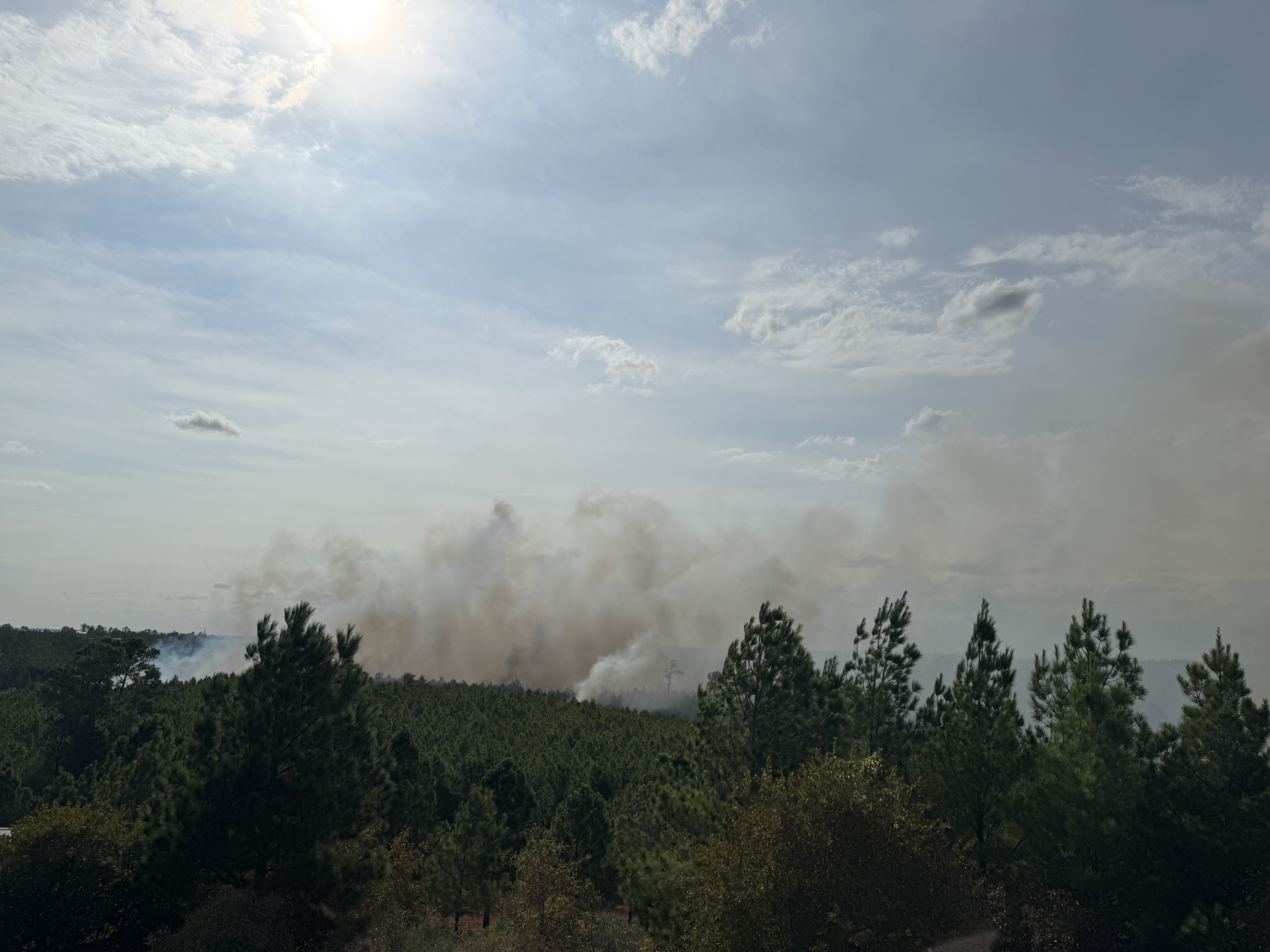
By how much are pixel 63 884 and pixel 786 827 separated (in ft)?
103

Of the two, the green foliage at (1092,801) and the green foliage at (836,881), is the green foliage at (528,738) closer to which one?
the green foliage at (1092,801)

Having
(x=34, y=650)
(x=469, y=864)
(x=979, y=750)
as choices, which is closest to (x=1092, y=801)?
(x=979, y=750)

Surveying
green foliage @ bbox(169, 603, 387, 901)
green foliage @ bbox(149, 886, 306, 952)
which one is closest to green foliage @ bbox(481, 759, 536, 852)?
green foliage @ bbox(169, 603, 387, 901)

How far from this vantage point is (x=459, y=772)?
286 feet

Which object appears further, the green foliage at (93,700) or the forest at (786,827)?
the green foliage at (93,700)

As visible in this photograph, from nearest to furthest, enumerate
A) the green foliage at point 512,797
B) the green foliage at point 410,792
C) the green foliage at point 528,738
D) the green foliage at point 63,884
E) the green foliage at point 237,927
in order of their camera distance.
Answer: the green foliage at point 237,927 < the green foliage at point 63,884 < the green foliage at point 410,792 < the green foliage at point 512,797 < the green foliage at point 528,738

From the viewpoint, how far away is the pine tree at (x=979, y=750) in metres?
40.0

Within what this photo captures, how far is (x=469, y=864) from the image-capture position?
58406 millimetres

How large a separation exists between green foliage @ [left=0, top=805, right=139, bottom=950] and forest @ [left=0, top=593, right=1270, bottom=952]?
0.09 metres

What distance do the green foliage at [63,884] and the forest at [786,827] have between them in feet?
0.29

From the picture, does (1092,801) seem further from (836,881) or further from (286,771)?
(286,771)

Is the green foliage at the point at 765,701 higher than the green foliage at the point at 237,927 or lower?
higher

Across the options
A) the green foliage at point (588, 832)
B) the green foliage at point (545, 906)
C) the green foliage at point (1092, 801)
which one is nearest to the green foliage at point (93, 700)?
the green foliage at point (588, 832)

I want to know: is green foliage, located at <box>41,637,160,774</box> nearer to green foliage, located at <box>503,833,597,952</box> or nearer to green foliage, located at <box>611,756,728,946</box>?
green foliage, located at <box>611,756,728,946</box>
